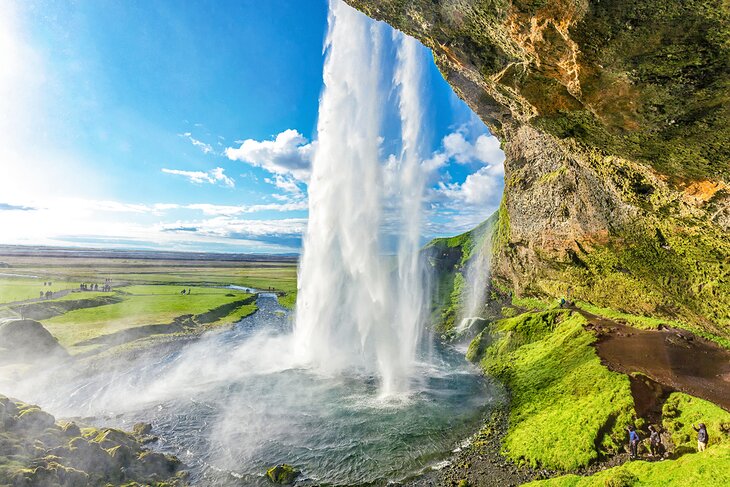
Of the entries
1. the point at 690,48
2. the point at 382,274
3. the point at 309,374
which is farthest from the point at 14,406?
the point at 690,48

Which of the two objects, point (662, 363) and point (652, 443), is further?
point (662, 363)

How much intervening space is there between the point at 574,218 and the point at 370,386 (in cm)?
2292

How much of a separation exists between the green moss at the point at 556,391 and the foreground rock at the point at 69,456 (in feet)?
60.6

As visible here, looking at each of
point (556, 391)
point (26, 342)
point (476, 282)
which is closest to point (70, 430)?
point (26, 342)

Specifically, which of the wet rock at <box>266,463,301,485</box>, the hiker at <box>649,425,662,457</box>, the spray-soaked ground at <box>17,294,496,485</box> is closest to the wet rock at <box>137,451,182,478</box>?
the spray-soaked ground at <box>17,294,496,485</box>

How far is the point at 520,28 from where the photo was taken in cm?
1083

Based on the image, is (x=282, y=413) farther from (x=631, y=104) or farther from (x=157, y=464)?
(x=631, y=104)

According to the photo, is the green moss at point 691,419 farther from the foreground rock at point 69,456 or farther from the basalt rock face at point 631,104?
the foreground rock at point 69,456

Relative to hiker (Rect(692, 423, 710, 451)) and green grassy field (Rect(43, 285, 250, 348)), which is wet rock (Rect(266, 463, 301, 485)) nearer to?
hiker (Rect(692, 423, 710, 451))

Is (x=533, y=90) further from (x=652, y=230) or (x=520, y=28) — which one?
(x=652, y=230)

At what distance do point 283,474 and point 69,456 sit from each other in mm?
9806

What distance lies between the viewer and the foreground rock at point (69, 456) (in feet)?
45.3

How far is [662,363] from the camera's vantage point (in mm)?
23125

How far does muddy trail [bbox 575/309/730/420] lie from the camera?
62.6 ft
